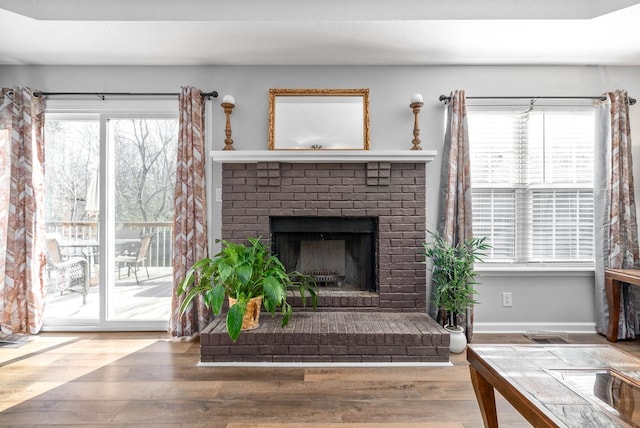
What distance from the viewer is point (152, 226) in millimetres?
3004

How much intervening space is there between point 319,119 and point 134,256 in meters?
1.98

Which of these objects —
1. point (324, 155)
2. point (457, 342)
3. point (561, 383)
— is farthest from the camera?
point (324, 155)

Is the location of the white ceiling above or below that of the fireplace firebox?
above

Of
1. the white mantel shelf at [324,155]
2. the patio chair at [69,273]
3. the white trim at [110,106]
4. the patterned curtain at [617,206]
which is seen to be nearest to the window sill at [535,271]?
the patterned curtain at [617,206]

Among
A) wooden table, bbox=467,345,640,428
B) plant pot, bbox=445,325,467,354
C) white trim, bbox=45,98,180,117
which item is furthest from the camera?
Result: white trim, bbox=45,98,180,117

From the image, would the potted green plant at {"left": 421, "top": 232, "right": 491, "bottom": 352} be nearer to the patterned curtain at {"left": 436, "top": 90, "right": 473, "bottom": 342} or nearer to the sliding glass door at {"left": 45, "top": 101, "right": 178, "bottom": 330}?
the patterned curtain at {"left": 436, "top": 90, "right": 473, "bottom": 342}

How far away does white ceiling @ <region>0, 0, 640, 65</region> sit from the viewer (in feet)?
7.38

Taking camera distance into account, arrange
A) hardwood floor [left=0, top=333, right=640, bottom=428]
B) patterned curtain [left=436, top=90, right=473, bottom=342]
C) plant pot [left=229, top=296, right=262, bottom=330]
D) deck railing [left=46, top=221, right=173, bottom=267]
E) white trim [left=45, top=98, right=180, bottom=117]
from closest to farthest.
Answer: hardwood floor [left=0, top=333, right=640, bottom=428] < plant pot [left=229, top=296, right=262, bottom=330] < patterned curtain [left=436, top=90, right=473, bottom=342] < white trim [left=45, top=98, right=180, bottom=117] < deck railing [left=46, top=221, right=173, bottom=267]

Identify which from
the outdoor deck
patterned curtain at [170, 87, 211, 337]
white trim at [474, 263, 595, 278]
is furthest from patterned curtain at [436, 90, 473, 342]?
the outdoor deck

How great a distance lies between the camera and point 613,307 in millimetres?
2701

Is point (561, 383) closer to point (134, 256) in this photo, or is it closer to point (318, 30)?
point (318, 30)

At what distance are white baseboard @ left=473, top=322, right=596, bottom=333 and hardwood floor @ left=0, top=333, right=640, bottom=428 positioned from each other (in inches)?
25.2

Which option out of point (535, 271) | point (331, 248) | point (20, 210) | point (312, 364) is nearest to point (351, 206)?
point (331, 248)

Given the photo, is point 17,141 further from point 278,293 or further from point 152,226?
point 278,293
